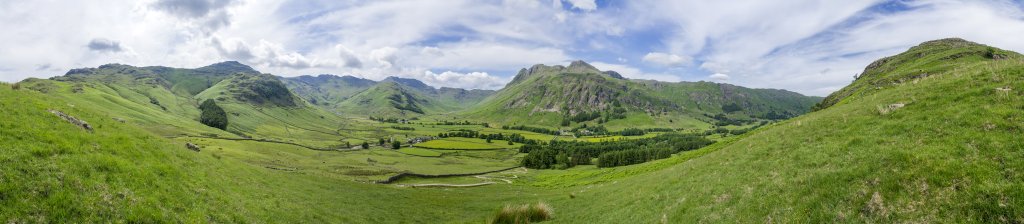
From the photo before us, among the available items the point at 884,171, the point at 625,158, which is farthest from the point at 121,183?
the point at 625,158

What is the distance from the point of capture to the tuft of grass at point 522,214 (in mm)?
33969

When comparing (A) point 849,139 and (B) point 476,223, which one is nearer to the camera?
(A) point 849,139

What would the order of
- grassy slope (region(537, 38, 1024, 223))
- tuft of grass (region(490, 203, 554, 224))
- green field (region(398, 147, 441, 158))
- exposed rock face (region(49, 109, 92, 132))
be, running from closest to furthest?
grassy slope (region(537, 38, 1024, 223))
exposed rock face (region(49, 109, 92, 132))
tuft of grass (region(490, 203, 554, 224))
green field (region(398, 147, 441, 158))

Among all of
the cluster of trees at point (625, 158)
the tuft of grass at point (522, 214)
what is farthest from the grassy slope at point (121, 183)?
the cluster of trees at point (625, 158)

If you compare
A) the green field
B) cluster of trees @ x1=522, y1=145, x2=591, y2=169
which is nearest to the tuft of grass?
cluster of trees @ x1=522, y1=145, x2=591, y2=169

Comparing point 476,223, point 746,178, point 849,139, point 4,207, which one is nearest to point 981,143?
point 849,139

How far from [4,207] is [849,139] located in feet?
132

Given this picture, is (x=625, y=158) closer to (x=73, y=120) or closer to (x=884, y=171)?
(x=884, y=171)

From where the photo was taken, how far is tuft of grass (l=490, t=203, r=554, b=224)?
1337 inches

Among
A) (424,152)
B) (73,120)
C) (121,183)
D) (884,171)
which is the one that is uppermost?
(73,120)

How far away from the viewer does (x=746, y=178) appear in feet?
88.2

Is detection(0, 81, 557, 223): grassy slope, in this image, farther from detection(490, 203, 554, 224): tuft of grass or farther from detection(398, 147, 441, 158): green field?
detection(398, 147, 441, 158): green field

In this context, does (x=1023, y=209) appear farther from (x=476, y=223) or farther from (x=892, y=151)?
(x=476, y=223)

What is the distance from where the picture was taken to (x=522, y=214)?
3509 cm
